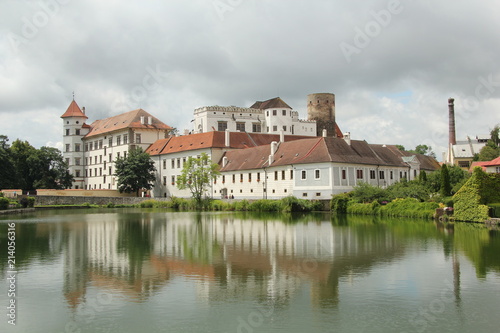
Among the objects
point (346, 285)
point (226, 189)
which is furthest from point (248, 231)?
point (226, 189)

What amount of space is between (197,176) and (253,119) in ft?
81.2

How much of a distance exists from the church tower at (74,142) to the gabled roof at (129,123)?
2.35m

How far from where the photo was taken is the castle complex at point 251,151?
2018 inches

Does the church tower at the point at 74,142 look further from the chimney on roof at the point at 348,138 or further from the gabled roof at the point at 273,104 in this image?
the chimney on roof at the point at 348,138

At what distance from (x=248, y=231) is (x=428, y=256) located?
37.5ft

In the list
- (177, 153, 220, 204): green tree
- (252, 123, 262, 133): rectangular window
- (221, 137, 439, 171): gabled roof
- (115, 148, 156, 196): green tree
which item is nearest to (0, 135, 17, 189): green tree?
(115, 148, 156, 196): green tree

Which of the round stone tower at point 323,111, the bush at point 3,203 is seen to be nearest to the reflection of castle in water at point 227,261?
the bush at point 3,203

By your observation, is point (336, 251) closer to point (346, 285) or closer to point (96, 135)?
point (346, 285)

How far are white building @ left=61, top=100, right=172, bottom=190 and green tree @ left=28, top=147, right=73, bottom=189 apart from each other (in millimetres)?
7638

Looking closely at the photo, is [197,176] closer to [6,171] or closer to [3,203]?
[3,203]

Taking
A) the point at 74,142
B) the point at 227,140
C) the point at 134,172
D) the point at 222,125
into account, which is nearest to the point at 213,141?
the point at 227,140

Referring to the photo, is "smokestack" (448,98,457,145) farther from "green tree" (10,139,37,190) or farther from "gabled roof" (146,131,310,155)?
"green tree" (10,139,37,190)

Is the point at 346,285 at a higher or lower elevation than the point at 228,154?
lower

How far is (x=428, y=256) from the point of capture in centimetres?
1816
